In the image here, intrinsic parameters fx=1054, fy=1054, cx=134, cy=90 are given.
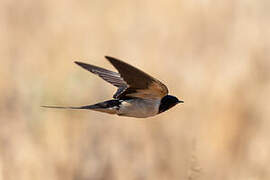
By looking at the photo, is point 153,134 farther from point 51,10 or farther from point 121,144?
point 51,10

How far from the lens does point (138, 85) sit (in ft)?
14.4

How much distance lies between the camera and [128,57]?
23.5 feet

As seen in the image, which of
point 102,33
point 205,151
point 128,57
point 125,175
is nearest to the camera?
point 125,175

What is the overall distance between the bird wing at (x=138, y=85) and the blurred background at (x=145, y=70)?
0.82 m

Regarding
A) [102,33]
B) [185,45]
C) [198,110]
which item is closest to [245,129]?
[198,110]

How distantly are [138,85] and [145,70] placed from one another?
2.55 metres

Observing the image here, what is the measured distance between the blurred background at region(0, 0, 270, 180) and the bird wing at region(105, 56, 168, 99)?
0.82m

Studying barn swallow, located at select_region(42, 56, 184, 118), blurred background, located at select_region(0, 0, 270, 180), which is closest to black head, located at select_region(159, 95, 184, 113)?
barn swallow, located at select_region(42, 56, 184, 118)

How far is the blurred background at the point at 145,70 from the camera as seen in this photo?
20.1 feet

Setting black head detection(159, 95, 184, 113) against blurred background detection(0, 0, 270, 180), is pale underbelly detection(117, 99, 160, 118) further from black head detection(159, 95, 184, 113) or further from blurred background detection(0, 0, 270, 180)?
blurred background detection(0, 0, 270, 180)

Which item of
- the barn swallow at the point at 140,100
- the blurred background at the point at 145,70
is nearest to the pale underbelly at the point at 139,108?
the barn swallow at the point at 140,100

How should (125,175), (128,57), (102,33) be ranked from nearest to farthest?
(125,175), (128,57), (102,33)

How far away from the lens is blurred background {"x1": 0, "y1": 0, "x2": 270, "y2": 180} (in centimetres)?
611

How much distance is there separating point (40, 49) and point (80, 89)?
A: 0.90m
